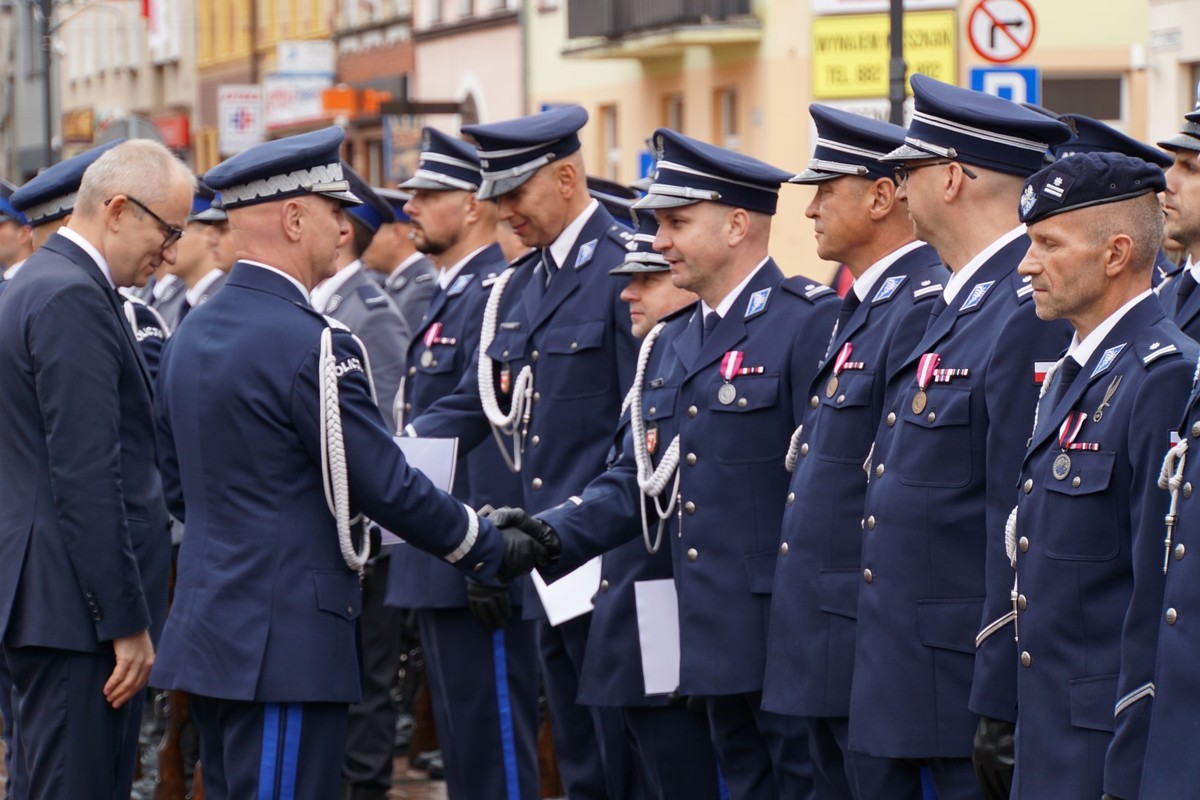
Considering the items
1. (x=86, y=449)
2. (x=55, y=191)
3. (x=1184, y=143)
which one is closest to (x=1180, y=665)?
(x=1184, y=143)

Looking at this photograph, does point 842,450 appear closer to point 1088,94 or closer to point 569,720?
point 569,720

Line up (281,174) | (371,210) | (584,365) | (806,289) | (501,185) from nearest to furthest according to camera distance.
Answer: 1. (281,174)
2. (806,289)
3. (584,365)
4. (501,185)
5. (371,210)

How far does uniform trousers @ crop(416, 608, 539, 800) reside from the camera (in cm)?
796

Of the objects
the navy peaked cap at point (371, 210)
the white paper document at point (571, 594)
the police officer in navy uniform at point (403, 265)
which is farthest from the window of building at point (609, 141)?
the white paper document at point (571, 594)

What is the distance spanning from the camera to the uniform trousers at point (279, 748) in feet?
18.8

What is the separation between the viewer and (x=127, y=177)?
6.43m

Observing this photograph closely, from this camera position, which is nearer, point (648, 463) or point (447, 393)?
point (648, 463)

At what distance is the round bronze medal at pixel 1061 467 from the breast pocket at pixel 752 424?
5.62ft

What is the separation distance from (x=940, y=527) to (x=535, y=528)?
1774 mm

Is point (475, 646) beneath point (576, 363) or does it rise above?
beneath

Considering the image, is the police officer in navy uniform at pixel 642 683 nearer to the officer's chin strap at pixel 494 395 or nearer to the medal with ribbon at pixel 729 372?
the medal with ribbon at pixel 729 372

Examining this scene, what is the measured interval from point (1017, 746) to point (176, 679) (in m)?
2.28

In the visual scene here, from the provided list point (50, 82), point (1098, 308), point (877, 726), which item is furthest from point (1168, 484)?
point (50, 82)

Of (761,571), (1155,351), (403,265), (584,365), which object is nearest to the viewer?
(1155,351)
